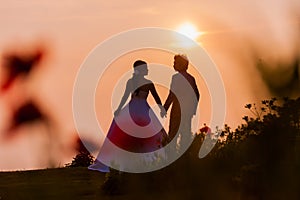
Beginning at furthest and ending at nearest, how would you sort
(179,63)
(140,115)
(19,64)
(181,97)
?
(140,115)
(179,63)
(181,97)
(19,64)

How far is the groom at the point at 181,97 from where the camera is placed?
9.41 meters

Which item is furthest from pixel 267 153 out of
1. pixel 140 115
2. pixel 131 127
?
pixel 131 127

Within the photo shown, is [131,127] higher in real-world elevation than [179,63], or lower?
lower

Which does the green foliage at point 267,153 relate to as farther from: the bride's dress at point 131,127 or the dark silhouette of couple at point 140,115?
the bride's dress at point 131,127

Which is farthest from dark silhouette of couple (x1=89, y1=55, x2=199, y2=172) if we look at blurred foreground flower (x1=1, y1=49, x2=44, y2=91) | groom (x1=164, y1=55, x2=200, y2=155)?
blurred foreground flower (x1=1, y1=49, x2=44, y2=91)

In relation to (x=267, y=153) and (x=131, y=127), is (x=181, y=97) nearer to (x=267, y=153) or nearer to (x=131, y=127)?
(x=131, y=127)

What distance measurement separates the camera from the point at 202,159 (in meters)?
3.83

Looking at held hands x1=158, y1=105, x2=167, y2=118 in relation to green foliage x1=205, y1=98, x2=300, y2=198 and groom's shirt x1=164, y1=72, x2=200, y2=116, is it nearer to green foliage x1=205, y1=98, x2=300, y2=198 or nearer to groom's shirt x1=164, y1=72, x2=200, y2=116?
groom's shirt x1=164, y1=72, x2=200, y2=116

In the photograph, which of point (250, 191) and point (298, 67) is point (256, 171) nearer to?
point (250, 191)

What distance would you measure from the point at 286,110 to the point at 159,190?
4.14ft

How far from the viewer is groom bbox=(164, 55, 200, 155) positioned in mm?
9414

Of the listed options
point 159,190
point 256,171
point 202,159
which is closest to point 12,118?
point 159,190

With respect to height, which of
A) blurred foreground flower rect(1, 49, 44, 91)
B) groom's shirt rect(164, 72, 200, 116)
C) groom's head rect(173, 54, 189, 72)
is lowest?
blurred foreground flower rect(1, 49, 44, 91)

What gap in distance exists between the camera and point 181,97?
9875 mm
